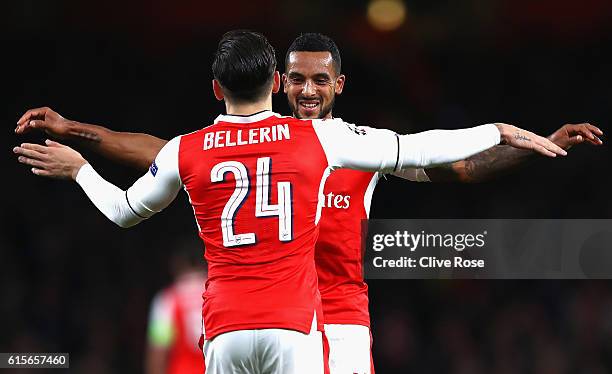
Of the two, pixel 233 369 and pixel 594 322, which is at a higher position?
pixel 594 322

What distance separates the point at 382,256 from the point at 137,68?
501 centimetres

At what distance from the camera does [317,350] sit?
158 inches

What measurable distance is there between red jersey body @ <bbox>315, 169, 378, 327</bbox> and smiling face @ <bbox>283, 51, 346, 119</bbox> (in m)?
0.35

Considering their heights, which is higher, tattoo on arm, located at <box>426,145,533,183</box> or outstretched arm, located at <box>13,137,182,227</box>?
tattoo on arm, located at <box>426,145,533,183</box>

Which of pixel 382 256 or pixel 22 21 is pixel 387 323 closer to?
pixel 382 256

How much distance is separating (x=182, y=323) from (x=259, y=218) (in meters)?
3.89

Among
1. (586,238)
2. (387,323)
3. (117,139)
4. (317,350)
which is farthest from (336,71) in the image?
(387,323)

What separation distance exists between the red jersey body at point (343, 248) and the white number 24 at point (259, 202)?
42.6 inches

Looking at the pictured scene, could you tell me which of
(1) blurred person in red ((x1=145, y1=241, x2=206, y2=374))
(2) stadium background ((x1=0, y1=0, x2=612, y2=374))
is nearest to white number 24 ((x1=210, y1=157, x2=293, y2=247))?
(1) blurred person in red ((x1=145, y1=241, x2=206, y2=374))

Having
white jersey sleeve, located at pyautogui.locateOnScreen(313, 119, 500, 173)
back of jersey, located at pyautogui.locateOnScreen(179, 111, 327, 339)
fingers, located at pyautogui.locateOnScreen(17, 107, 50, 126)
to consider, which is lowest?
back of jersey, located at pyautogui.locateOnScreen(179, 111, 327, 339)

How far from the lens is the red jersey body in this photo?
16.5ft

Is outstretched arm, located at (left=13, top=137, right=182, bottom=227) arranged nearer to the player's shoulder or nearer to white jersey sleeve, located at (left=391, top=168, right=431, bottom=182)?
the player's shoulder

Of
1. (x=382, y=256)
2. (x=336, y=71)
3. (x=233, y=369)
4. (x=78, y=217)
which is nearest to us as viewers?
(x=233, y=369)

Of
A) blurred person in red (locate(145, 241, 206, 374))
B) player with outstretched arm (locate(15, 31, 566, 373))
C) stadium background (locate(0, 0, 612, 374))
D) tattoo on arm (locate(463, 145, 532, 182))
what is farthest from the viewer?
stadium background (locate(0, 0, 612, 374))
